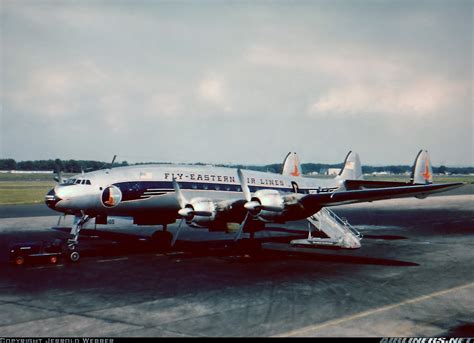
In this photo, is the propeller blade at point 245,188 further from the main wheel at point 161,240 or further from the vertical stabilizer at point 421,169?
the vertical stabilizer at point 421,169

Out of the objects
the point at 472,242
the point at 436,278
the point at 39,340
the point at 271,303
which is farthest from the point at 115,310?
the point at 472,242

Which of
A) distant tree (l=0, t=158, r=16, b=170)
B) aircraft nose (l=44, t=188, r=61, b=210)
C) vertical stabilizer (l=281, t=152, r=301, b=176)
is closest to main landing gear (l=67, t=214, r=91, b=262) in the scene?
aircraft nose (l=44, t=188, r=61, b=210)

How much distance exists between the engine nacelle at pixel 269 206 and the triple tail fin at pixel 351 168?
17333 millimetres

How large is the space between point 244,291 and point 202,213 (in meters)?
8.09

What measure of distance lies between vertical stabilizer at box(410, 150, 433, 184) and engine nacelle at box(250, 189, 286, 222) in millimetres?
17992

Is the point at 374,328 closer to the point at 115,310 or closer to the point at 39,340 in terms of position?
the point at 115,310

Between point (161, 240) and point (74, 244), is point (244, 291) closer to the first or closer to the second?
point (74, 244)

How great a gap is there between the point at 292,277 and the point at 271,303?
4.45 m

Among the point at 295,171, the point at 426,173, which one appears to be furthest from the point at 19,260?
the point at 426,173

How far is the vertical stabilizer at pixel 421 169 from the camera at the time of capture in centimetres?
3656

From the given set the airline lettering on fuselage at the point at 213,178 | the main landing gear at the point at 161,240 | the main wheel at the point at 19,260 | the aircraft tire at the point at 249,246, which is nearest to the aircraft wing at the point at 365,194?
the aircraft tire at the point at 249,246

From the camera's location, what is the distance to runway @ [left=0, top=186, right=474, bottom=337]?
1264 centimetres

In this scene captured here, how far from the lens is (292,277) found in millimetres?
19328

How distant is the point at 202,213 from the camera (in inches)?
957
